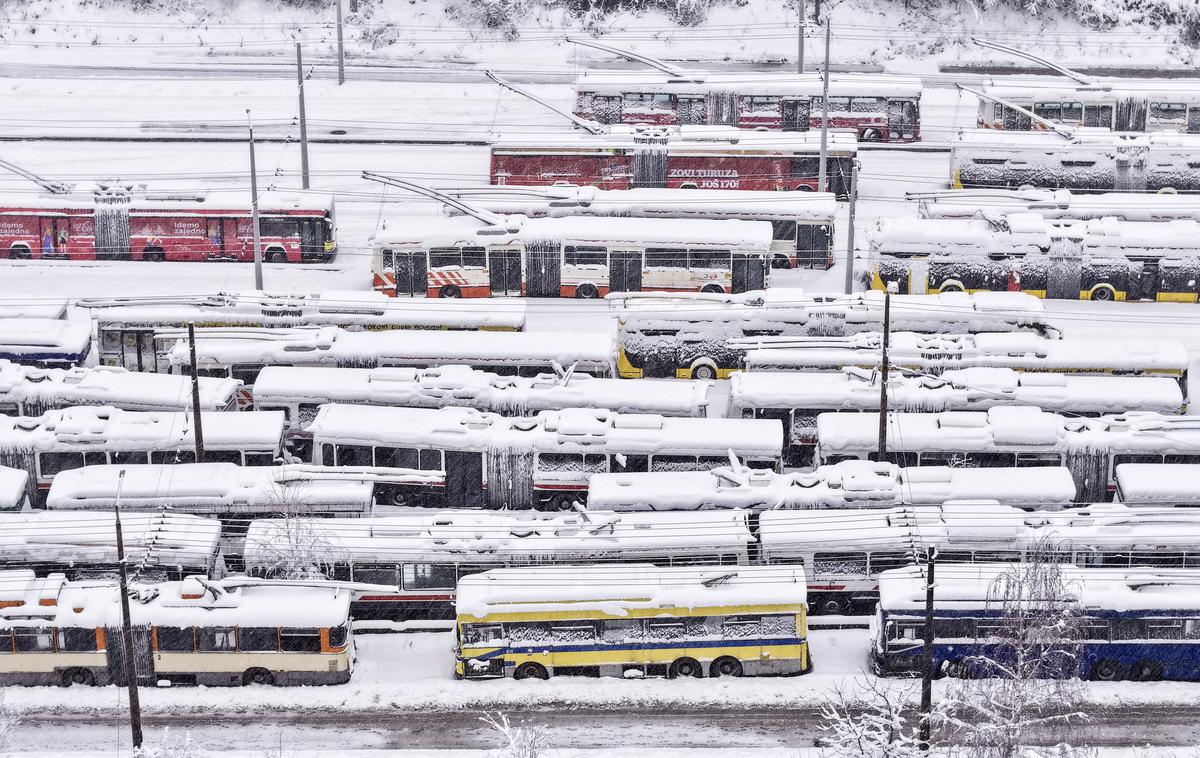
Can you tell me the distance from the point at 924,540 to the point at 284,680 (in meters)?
13.7

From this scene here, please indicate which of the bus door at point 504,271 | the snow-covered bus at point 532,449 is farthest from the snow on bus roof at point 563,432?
the bus door at point 504,271

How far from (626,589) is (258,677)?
7645 millimetres

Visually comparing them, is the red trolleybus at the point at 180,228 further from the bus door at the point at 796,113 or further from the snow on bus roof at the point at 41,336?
the bus door at the point at 796,113

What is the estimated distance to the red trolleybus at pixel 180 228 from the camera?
179 ft

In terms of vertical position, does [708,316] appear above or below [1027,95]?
below

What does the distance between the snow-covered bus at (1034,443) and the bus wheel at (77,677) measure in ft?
57.1

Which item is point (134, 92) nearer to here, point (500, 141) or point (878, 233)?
point (500, 141)

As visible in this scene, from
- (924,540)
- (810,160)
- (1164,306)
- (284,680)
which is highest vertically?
(810,160)

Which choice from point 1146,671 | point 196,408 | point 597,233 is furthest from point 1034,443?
point 196,408

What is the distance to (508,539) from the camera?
3619cm

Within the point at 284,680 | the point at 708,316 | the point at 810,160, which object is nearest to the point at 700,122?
the point at 810,160

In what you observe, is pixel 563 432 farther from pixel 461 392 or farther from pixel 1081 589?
pixel 1081 589

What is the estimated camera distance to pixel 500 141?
58.9 meters

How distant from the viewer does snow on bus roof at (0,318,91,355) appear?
4547cm
